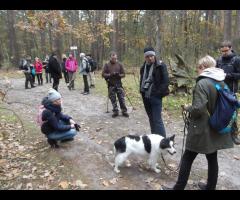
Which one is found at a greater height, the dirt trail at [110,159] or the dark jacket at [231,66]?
the dark jacket at [231,66]

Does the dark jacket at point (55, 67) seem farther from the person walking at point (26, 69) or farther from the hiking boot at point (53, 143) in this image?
the hiking boot at point (53, 143)

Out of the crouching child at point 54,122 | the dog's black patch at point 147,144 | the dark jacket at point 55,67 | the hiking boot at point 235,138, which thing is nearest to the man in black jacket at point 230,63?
the hiking boot at point 235,138

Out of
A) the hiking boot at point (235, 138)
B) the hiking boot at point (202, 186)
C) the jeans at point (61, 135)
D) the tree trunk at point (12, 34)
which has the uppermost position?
the tree trunk at point (12, 34)

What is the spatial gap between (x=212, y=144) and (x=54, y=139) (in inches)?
141

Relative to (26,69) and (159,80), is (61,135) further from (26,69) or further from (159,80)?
(26,69)

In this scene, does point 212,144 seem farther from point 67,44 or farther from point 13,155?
point 67,44

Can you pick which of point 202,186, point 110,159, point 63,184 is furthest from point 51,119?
point 202,186

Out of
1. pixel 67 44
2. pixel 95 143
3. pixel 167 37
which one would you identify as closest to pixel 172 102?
pixel 95 143

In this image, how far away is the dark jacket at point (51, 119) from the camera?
6.22 meters

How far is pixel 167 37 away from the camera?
93.5ft

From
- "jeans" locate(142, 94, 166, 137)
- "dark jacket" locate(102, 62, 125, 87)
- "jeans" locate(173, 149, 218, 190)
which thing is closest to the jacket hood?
"jeans" locate(173, 149, 218, 190)

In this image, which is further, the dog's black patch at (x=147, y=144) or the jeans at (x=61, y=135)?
the jeans at (x=61, y=135)

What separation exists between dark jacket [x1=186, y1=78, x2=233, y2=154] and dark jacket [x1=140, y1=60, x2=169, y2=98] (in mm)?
1930

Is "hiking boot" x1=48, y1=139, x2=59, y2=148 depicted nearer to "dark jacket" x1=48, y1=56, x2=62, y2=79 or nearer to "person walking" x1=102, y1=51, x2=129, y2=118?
"person walking" x1=102, y1=51, x2=129, y2=118
